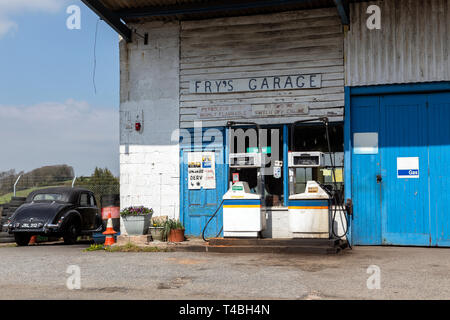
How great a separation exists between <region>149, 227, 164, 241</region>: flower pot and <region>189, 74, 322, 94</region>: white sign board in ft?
11.0

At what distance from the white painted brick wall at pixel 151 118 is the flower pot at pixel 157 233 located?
75cm

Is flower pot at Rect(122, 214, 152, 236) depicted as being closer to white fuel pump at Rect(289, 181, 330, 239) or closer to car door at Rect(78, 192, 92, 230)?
car door at Rect(78, 192, 92, 230)

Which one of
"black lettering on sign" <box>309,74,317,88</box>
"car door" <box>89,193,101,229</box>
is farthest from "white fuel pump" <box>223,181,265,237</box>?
"car door" <box>89,193,101,229</box>

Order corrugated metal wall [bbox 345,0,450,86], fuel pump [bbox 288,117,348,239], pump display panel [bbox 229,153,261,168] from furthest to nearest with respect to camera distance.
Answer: corrugated metal wall [bbox 345,0,450,86] < pump display panel [bbox 229,153,261,168] < fuel pump [bbox 288,117,348,239]

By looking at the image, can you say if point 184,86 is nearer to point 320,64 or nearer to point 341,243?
point 320,64

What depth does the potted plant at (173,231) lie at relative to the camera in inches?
481

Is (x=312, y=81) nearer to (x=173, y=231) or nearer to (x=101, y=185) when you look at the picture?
(x=173, y=231)

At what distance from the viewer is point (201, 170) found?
13.0 m

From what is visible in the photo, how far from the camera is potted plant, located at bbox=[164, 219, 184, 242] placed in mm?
12227

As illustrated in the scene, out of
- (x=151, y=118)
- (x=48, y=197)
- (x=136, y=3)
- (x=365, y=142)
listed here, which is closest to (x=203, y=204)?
(x=151, y=118)

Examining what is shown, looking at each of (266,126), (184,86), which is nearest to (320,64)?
(266,126)

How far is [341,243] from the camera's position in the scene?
1134 cm

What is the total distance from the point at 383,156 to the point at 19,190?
13401 mm

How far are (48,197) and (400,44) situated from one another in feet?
33.2
